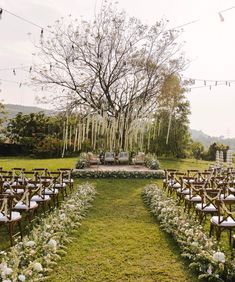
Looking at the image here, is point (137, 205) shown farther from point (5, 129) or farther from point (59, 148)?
point (5, 129)

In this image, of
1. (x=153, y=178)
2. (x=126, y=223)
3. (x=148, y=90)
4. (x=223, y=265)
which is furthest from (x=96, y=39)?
(x=223, y=265)

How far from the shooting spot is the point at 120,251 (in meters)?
6.29

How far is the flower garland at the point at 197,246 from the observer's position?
5016 mm

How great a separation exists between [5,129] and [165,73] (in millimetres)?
14699

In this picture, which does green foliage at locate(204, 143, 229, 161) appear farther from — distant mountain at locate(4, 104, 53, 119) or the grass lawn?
distant mountain at locate(4, 104, 53, 119)

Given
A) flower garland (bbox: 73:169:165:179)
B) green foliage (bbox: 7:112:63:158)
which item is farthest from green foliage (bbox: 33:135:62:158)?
flower garland (bbox: 73:169:165:179)

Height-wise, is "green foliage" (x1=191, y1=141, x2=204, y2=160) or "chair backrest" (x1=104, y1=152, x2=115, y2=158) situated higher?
"green foliage" (x1=191, y1=141, x2=204, y2=160)

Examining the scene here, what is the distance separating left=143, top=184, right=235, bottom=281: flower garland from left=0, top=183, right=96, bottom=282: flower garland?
202 centimetres

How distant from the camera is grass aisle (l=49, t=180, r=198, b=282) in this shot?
17.3ft

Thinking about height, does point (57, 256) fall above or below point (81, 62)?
below

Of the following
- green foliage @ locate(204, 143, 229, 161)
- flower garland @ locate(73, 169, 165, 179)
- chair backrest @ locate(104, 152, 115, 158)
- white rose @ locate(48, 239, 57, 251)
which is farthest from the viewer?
green foliage @ locate(204, 143, 229, 161)

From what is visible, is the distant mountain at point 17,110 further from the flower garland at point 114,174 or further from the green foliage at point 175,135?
the flower garland at point 114,174

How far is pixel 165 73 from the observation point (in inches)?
864

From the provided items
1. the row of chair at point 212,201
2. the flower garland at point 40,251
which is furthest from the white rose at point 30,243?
the row of chair at point 212,201
